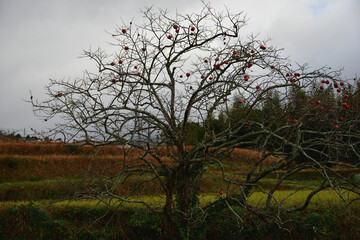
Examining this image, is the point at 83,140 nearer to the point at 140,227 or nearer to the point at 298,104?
the point at 140,227

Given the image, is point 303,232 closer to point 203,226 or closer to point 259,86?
point 203,226

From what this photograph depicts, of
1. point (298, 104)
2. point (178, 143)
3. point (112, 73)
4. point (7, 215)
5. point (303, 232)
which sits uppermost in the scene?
point (112, 73)

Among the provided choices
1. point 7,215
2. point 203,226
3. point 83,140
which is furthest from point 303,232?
point 7,215

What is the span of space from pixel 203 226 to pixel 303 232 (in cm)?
284

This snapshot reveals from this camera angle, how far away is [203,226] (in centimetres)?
746

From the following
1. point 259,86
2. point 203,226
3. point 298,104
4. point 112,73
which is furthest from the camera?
point 203,226

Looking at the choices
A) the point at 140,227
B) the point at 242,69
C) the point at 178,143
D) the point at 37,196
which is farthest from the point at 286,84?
the point at 37,196

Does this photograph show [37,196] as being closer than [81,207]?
No

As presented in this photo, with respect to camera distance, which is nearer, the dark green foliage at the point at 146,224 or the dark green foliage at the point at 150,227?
the dark green foliage at the point at 146,224

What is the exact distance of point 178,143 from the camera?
6.56 metres

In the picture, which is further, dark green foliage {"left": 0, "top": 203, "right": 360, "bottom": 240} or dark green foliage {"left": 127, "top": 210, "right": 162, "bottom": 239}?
dark green foliage {"left": 0, "top": 203, "right": 360, "bottom": 240}

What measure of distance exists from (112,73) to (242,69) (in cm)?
270

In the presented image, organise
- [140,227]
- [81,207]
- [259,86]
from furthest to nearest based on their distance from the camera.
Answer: [81,207] < [140,227] < [259,86]

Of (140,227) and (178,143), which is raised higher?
(178,143)
